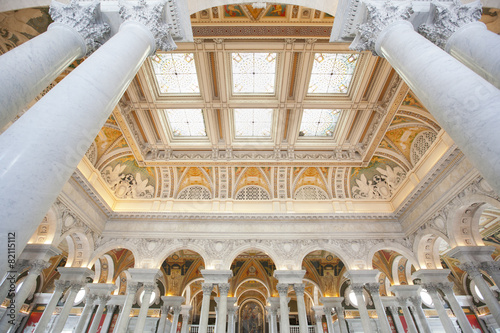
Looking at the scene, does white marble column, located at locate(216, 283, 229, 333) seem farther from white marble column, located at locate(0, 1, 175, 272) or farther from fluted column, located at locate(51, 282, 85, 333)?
white marble column, located at locate(0, 1, 175, 272)

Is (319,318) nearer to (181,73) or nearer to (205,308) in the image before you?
(205,308)

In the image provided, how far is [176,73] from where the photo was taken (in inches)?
354

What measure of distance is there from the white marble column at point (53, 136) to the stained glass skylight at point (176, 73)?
5532 millimetres

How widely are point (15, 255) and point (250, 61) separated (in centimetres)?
816

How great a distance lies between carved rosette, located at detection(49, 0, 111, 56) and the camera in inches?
141

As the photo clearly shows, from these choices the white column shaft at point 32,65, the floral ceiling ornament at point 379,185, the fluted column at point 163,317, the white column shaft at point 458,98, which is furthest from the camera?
the fluted column at point 163,317

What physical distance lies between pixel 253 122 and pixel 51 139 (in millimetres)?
8965

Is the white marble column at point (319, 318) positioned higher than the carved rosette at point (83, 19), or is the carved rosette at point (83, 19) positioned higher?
the carved rosette at point (83, 19)

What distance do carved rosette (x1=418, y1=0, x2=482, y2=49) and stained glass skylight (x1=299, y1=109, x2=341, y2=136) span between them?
6540 millimetres

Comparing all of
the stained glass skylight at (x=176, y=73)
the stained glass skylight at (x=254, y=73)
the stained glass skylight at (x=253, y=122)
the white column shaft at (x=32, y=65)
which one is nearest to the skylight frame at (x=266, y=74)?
the stained glass skylight at (x=254, y=73)

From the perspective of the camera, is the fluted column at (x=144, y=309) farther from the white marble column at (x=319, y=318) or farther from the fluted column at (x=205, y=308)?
the white marble column at (x=319, y=318)

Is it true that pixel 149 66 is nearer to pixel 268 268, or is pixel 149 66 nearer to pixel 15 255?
pixel 15 255

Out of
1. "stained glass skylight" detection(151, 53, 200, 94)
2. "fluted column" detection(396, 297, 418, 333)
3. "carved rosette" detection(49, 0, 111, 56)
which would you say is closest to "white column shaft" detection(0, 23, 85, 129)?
"carved rosette" detection(49, 0, 111, 56)

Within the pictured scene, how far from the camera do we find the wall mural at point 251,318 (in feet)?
53.6
